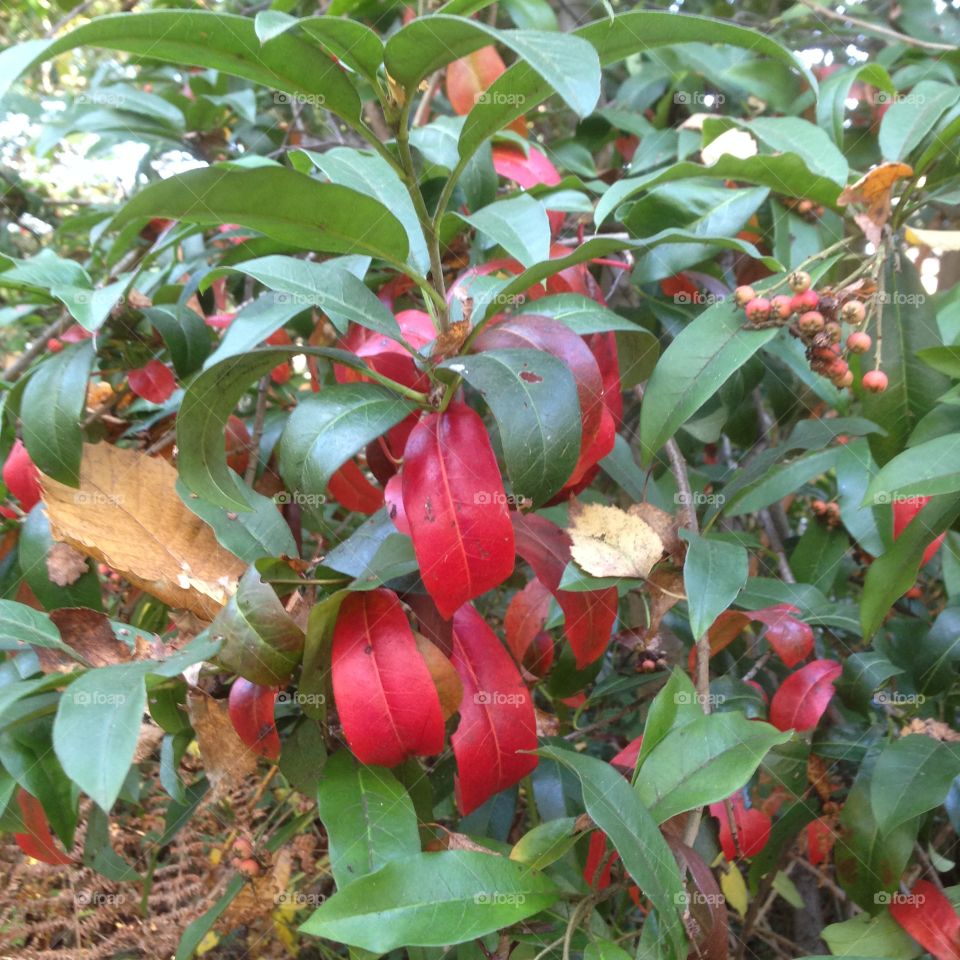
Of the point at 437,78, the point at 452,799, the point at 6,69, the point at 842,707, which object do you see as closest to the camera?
the point at 6,69

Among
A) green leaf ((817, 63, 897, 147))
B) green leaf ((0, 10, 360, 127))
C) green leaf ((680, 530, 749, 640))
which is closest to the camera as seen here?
green leaf ((0, 10, 360, 127))

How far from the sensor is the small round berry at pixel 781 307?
803mm

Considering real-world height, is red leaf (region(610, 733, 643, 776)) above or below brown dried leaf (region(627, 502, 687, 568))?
below

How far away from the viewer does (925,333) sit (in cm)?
91

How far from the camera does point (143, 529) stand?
850 millimetres

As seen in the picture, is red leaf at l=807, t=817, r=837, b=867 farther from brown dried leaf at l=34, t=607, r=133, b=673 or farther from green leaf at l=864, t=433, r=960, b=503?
brown dried leaf at l=34, t=607, r=133, b=673

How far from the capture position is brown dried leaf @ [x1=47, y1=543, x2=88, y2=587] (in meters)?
0.99

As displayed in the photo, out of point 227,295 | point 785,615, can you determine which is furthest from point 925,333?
point 227,295

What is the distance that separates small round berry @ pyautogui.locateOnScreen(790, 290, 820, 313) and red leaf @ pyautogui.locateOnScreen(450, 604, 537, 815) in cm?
44

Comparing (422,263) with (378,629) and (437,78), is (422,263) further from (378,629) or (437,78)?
(437,78)

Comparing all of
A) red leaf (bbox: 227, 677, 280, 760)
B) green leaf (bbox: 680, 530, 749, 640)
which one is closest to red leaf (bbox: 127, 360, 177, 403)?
red leaf (bbox: 227, 677, 280, 760)

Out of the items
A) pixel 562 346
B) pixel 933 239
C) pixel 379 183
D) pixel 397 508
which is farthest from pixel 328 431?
pixel 933 239

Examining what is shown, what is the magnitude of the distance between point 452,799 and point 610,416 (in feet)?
2.44

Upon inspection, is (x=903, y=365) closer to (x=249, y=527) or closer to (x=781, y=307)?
(x=781, y=307)
